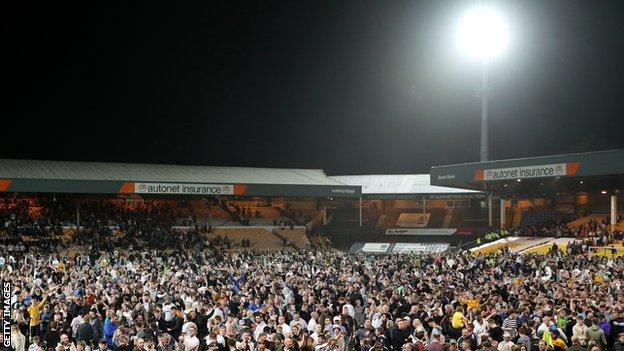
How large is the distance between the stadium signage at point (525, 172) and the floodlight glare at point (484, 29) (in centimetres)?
648

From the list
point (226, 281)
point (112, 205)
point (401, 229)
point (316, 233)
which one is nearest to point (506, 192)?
point (401, 229)

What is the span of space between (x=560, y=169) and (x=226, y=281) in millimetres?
15858

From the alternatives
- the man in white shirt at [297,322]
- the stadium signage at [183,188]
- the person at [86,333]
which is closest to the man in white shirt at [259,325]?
the man in white shirt at [297,322]

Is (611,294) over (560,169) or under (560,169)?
A: under

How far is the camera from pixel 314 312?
39.6 feet

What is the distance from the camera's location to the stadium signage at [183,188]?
3481cm

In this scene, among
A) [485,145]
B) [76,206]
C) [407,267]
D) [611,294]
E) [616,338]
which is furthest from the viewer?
[76,206]

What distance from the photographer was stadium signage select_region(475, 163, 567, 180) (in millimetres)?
28134

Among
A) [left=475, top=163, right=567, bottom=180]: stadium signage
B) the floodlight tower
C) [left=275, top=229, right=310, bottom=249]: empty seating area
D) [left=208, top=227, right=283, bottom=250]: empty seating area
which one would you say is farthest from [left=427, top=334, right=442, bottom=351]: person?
[left=275, top=229, right=310, bottom=249]: empty seating area

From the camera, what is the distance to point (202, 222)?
41750 mm

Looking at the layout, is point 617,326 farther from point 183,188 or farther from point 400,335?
point 183,188

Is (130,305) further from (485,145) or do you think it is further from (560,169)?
(485,145)

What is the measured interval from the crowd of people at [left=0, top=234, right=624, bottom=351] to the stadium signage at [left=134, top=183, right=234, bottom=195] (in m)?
14.3

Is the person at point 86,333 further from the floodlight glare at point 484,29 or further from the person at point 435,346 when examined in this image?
the floodlight glare at point 484,29
